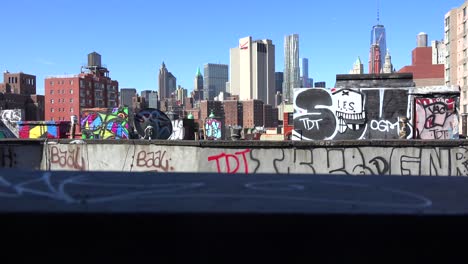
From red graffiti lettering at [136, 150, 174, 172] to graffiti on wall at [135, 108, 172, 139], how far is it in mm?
9177

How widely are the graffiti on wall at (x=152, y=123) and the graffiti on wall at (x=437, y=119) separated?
1172 cm

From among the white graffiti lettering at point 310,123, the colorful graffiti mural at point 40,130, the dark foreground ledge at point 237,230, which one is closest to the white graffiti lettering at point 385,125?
the white graffiti lettering at point 310,123

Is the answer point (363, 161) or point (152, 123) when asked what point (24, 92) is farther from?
point (363, 161)

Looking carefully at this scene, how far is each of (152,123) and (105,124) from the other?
12.5m

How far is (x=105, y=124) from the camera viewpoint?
3369cm

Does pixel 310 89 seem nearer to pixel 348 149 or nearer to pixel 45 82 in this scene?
pixel 348 149

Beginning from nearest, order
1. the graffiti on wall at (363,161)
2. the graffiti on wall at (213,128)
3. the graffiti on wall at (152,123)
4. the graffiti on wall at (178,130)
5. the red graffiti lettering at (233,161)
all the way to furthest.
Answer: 1. the graffiti on wall at (363,161)
2. the red graffiti lettering at (233,161)
3. the graffiti on wall at (152,123)
4. the graffiti on wall at (178,130)
5. the graffiti on wall at (213,128)

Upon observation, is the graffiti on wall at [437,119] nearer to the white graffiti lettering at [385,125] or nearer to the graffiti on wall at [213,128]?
the white graffiti lettering at [385,125]

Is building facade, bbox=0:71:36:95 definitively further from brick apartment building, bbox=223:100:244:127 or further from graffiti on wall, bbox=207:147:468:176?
graffiti on wall, bbox=207:147:468:176

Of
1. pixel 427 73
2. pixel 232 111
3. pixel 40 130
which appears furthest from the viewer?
pixel 232 111

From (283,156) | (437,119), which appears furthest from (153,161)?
(437,119)

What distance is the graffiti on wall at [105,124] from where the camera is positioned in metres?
32.3

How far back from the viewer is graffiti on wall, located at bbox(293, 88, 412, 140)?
17.5 m

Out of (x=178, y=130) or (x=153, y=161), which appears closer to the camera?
(x=153, y=161)
